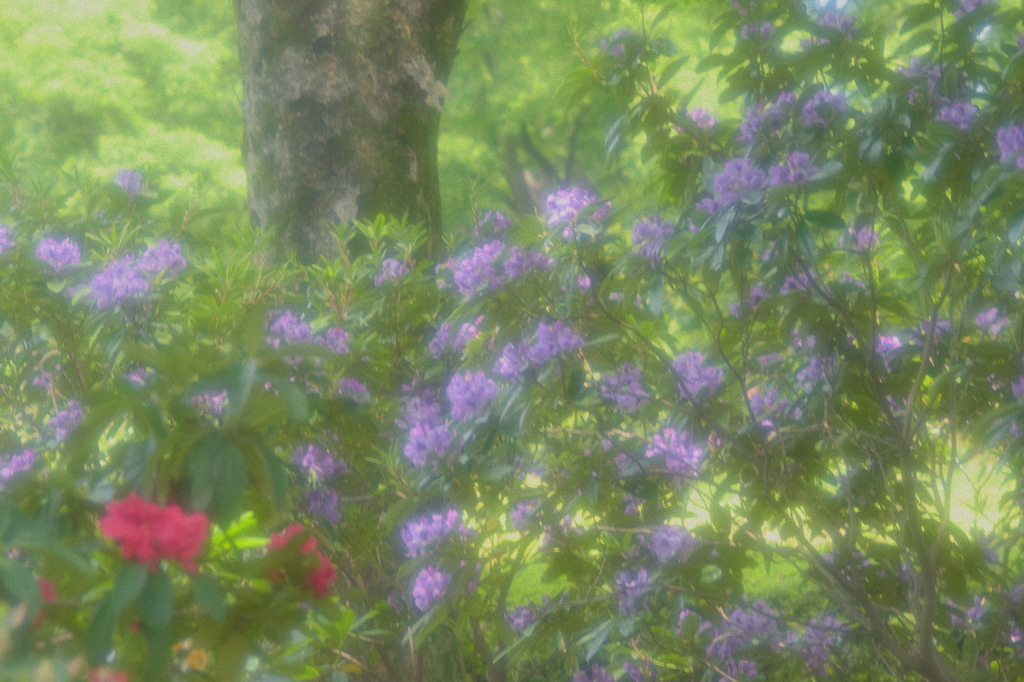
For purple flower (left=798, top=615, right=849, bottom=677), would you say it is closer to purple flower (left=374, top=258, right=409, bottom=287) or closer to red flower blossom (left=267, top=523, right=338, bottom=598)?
purple flower (left=374, top=258, right=409, bottom=287)

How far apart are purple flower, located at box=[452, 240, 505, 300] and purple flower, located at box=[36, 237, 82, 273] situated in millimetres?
1090

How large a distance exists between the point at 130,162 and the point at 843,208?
26.0ft


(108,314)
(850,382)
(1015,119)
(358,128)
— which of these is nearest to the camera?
(1015,119)

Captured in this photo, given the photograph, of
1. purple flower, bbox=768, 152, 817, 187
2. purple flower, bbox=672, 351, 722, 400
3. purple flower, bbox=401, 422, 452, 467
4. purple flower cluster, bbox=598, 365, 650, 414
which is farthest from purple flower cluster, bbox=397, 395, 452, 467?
purple flower, bbox=768, 152, 817, 187

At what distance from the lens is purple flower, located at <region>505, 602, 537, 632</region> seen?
2618mm

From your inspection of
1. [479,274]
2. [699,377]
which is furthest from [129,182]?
[699,377]

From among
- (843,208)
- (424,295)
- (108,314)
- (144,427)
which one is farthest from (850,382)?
(108,314)

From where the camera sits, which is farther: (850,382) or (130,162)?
(130,162)

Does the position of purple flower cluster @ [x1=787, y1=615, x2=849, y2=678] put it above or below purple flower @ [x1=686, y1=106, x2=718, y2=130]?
below

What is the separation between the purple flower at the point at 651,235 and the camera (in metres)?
1.62

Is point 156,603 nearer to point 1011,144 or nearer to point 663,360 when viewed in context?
point 663,360

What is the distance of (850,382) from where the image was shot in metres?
1.94

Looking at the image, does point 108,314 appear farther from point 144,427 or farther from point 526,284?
point 144,427

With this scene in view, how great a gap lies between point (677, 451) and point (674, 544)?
275mm
